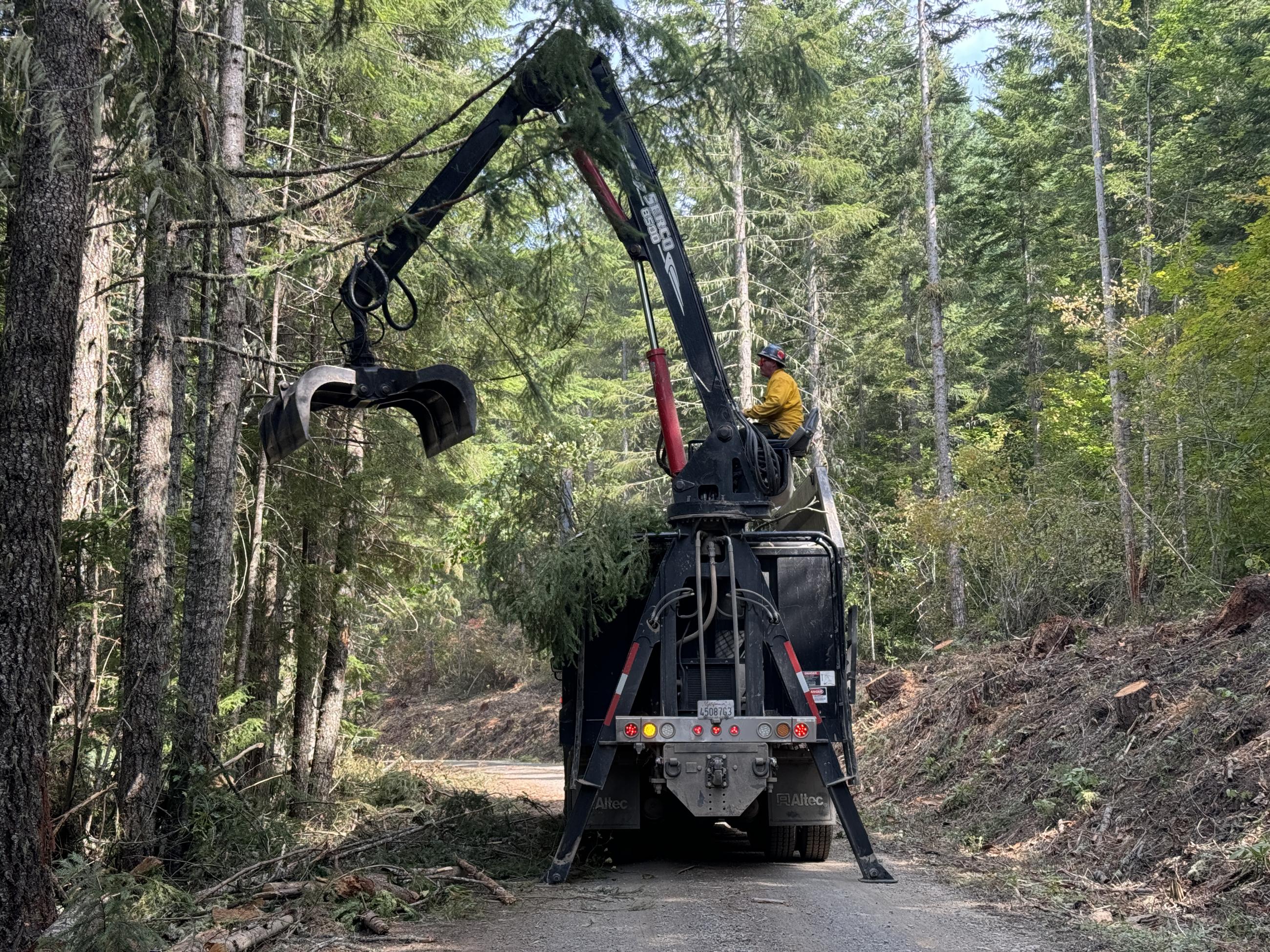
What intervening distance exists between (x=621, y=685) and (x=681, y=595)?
0.80 meters

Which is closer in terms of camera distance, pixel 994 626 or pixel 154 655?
pixel 154 655

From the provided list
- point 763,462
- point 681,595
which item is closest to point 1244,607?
point 763,462

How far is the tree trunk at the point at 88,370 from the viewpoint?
9.47m

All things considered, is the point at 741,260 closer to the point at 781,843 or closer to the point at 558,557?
the point at 558,557

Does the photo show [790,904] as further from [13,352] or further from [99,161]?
[99,161]

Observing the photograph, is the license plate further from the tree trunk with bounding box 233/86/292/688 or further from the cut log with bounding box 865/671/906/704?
the cut log with bounding box 865/671/906/704

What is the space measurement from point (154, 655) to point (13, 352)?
3.13m

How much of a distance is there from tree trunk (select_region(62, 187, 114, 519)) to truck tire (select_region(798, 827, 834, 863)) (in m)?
6.34

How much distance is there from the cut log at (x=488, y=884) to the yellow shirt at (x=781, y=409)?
13.4ft

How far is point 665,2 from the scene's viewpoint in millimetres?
23406

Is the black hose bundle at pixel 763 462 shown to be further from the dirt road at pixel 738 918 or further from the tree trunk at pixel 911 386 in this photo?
the tree trunk at pixel 911 386

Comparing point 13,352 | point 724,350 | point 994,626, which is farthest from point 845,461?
point 13,352

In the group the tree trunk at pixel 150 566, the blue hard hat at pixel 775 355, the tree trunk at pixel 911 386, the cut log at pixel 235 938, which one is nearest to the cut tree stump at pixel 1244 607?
the blue hard hat at pixel 775 355

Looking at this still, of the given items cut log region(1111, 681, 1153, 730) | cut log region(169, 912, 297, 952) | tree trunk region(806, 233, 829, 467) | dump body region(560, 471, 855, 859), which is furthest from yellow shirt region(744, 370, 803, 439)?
tree trunk region(806, 233, 829, 467)
